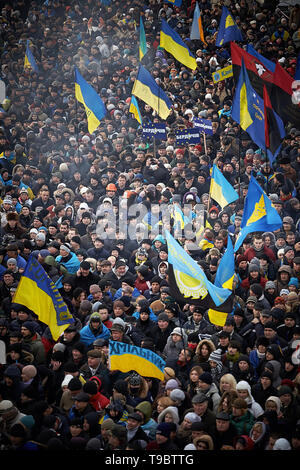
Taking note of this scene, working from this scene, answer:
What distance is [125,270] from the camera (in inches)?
430

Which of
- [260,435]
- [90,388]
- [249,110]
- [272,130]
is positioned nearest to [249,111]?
[249,110]

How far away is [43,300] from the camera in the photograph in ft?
28.2

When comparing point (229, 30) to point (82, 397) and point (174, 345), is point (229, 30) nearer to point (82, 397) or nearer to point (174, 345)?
point (174, 345)

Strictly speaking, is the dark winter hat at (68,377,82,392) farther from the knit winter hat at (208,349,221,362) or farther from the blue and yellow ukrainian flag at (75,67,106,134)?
the blue and yellow ukrainian flag at (75,67,106,134)

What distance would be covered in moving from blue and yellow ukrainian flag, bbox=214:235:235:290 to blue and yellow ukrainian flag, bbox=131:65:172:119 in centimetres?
756

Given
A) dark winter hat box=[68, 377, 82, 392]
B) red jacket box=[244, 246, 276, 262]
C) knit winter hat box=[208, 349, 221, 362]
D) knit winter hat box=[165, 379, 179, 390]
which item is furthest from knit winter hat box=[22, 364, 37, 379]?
red jacket box=[244, 246, 276, 262]

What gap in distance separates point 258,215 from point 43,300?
3609 millimetres

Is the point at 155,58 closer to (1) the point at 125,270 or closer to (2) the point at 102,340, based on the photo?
(1) the point at 125,270

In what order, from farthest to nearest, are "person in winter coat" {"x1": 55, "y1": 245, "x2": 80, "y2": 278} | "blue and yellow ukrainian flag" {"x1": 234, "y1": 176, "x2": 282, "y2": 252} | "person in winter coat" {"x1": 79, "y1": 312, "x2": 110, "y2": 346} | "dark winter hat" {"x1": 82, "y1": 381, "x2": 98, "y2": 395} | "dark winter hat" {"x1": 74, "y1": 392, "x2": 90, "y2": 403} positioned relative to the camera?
"person in winter coat" {"x1": 55, "y1": 245, "x2": 80, "y2": 278}
"blue and yellow ukrainian flag" {"x1": 234, "y1": 176, "x2": 282, "y2": 252}
"person in winter coat" {"x1": 79, "y1": 312, "x2": 110, "y2": 346}
"dark winter hat" {"x1": 82, "y1": 381, "x2": 98, "y2": 395}
"dark winter hat" {"x1": 74, "y1": 392, "x2": 90, "y2": 403}

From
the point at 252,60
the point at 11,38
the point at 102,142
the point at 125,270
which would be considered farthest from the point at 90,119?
the point at 11,38

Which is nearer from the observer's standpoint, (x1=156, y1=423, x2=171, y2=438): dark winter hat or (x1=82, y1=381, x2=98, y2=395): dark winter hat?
(x1=156, y1=423, x2=171, y2=438): dark winter hat

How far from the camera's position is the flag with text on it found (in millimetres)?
7723

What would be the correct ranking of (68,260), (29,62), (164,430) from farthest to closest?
(29,62) → (68,260) → (164,430)

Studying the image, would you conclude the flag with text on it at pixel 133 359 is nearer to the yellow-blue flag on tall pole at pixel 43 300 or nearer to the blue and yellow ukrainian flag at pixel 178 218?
the yellow-blue flag on tall pole at pixel 43 300
